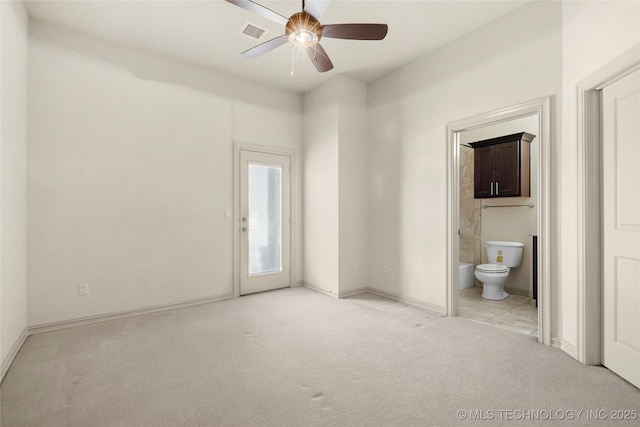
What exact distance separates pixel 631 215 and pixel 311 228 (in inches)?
136

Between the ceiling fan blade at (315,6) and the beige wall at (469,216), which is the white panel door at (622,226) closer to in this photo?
the ceiling fan blade at (315,6)

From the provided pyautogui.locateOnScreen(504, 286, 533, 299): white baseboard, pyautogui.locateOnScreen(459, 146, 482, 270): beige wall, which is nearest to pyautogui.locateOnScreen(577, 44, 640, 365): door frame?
pyautogui.locateOnScreen(504, 286, 533, 299): white baseboard

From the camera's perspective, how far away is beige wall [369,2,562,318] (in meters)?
2.91

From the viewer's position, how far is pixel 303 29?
90.1 inches

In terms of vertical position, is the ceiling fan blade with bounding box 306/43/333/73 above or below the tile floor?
above

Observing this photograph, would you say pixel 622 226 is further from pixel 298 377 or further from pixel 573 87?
pixel 298 377

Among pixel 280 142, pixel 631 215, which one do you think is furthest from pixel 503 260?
pixel 280 142

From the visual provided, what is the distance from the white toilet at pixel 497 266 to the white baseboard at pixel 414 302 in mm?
1039

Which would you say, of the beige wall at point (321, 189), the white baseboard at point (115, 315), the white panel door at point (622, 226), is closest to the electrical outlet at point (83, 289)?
the white baseboard at point (115, 315)

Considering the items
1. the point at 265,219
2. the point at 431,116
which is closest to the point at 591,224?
the point at 431,116

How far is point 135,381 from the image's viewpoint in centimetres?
224

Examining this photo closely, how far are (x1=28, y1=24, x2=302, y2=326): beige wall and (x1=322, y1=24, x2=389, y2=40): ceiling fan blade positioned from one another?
2327mm

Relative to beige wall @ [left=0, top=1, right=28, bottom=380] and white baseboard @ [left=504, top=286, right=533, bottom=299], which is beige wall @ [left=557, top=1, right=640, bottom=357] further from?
beige wall @ [left=0, top=1, right=28, bottom=380]

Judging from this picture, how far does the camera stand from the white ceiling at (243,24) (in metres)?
2.94
